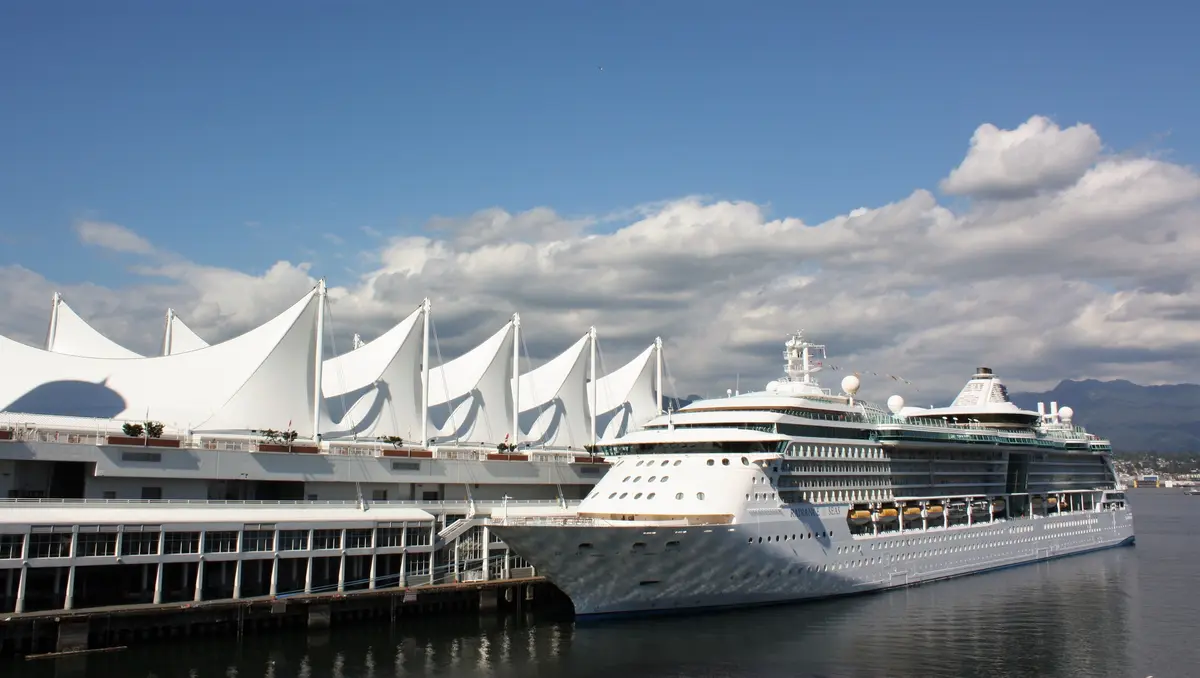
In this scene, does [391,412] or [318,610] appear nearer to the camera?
[318,610]

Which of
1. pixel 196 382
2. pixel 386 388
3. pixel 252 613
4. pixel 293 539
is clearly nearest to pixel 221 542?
pixel 293 539

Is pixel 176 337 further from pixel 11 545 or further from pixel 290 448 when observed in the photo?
pixel 11 545

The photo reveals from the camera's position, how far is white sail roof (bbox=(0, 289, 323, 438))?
36.2 meters

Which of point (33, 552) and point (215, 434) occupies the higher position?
point (215, 434)

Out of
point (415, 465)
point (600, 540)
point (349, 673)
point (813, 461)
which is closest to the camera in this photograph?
point (349, 673)

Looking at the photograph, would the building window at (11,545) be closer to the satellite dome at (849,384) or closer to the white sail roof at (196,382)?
the white sail roof at (196,382)

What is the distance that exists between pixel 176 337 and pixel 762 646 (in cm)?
3689

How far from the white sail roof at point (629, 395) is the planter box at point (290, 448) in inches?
1029

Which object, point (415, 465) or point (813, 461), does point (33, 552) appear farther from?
point (813, 461)

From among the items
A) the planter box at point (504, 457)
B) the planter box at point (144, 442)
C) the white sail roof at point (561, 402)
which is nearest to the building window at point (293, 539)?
the planter box at point (144, 442)

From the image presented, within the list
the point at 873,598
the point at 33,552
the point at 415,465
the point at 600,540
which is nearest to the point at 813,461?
the point at 873,598

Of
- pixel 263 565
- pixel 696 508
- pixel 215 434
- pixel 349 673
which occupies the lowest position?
pixel 349 673

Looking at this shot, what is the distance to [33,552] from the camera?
86.4ft

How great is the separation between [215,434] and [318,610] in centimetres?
1021
